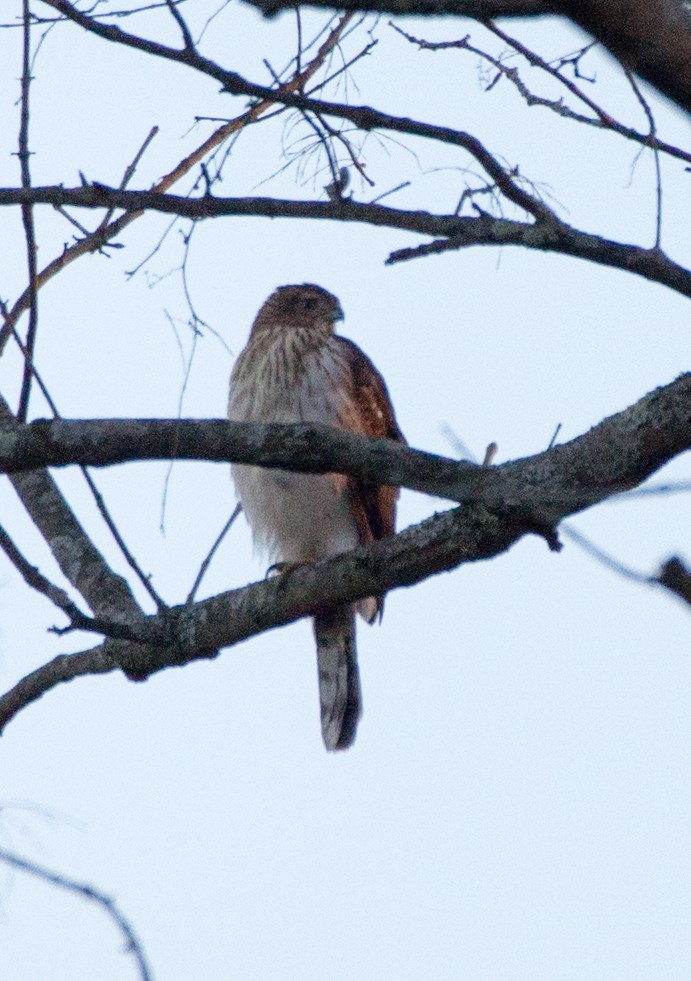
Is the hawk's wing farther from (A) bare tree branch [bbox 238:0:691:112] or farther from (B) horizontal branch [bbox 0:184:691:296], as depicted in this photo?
(A) bare tree branch [bbox 238:0:691:112]

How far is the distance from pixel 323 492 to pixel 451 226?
2939mm

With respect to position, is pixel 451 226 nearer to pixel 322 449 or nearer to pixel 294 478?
pixel 322 449

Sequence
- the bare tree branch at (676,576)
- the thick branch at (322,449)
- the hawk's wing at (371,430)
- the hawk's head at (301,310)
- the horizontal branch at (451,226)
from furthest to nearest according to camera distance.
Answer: the hawk's head at (301,310), the hawk's wing at (371,430), the thick branch at (322,449), the horizontal branch at (451,226), the bare tree branch at (676,576)

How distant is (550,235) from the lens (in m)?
2.33

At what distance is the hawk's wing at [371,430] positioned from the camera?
530 centimetres

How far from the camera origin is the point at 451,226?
2.36m

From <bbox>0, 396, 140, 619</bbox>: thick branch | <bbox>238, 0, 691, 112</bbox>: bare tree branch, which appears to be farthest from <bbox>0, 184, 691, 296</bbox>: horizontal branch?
<bbox>0, 396, 140, 619</bbox>: thick branch

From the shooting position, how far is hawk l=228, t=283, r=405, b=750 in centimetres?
521

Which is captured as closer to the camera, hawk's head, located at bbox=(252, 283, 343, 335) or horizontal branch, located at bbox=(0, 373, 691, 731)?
horizontal branch, located at bbox=(0, 373, 691, 731)

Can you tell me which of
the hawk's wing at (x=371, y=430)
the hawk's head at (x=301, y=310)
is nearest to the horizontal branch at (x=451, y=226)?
the hawk's wing at (x=371, y=430)

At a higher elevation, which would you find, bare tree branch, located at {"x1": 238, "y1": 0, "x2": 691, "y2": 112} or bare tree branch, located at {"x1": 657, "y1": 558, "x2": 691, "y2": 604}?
bare tree branch, located at {"x1": 238, "y1": 0, "x2": 691, "y2": 112}

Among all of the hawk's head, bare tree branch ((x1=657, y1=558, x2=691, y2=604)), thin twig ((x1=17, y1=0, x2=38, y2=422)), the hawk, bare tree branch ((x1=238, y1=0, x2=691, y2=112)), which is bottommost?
bare tree branch ((x1=657, y1=558, x2=691, y2=604))

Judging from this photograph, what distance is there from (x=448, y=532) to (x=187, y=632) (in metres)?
0.75

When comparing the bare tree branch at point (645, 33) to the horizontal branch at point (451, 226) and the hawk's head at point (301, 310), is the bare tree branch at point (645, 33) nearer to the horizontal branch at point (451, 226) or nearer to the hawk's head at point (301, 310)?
the horizontal branch at point (451, 226)
